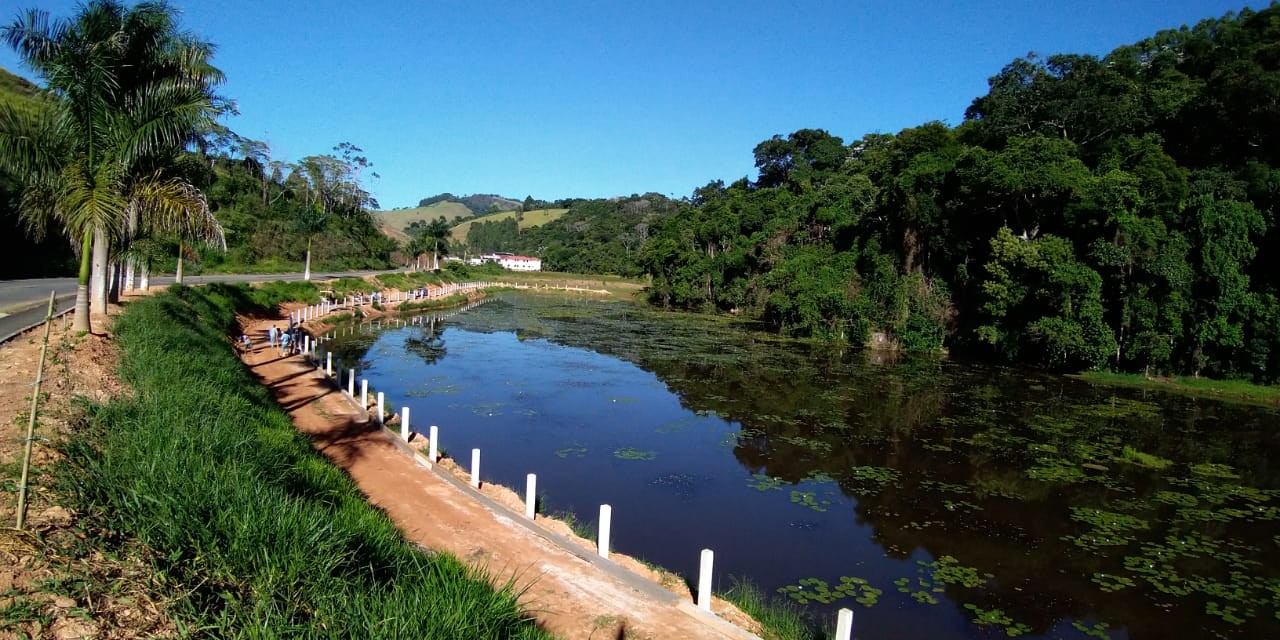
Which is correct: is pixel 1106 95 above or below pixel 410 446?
above

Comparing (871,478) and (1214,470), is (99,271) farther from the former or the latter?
(1214,470)

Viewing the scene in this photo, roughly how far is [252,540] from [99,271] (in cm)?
1197

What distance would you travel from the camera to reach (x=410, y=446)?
12844mm

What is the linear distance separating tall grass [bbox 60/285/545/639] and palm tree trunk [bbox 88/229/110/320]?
5778mm

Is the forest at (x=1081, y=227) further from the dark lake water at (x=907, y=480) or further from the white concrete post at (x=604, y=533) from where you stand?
the white concrete post at (x=604, y=533)

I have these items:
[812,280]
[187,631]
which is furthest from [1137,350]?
[187,631]

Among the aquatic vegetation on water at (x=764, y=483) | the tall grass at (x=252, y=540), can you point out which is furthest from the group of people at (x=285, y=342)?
the aquatic vegetation on water at (x=764, y=483)

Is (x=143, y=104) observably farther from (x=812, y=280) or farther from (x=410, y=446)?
Result: (x=812, y=280)

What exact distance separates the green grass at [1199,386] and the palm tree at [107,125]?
32.5m

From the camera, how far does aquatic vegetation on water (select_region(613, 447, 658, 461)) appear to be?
15.0 meters

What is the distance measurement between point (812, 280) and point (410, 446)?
32.4 meters

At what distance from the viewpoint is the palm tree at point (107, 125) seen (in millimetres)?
11125

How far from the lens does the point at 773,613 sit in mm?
7934

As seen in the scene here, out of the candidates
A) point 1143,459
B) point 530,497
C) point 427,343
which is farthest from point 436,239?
point 1143,459
